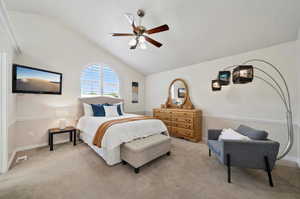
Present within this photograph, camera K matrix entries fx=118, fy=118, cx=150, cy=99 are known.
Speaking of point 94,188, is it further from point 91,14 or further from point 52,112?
point 91,14

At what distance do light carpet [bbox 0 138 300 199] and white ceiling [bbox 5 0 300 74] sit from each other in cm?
280

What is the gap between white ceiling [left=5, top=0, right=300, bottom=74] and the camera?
7.28 ft

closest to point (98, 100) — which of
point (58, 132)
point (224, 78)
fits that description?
point (58, 132)

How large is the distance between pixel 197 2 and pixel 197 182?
128 inches

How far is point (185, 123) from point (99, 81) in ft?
11.5

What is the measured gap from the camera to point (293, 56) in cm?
256

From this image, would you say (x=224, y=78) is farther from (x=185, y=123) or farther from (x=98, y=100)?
(x=98, y=100)

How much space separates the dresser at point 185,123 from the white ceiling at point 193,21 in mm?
1793

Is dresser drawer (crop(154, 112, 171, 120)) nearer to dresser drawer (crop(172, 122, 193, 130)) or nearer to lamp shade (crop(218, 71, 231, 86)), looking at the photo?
dresser drawer (crop(172, 122, 193, 130))

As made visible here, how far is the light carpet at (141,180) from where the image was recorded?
5.40ft

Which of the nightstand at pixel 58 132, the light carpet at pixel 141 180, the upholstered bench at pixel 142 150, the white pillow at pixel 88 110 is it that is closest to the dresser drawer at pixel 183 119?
the light carpet at pixel 141 180

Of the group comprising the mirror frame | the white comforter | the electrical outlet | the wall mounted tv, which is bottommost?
the electrical outlet

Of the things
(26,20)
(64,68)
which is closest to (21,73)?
(64,68)

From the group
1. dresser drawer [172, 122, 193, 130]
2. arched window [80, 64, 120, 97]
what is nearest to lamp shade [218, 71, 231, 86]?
dresser drawer [172, 122, 193, 130]
